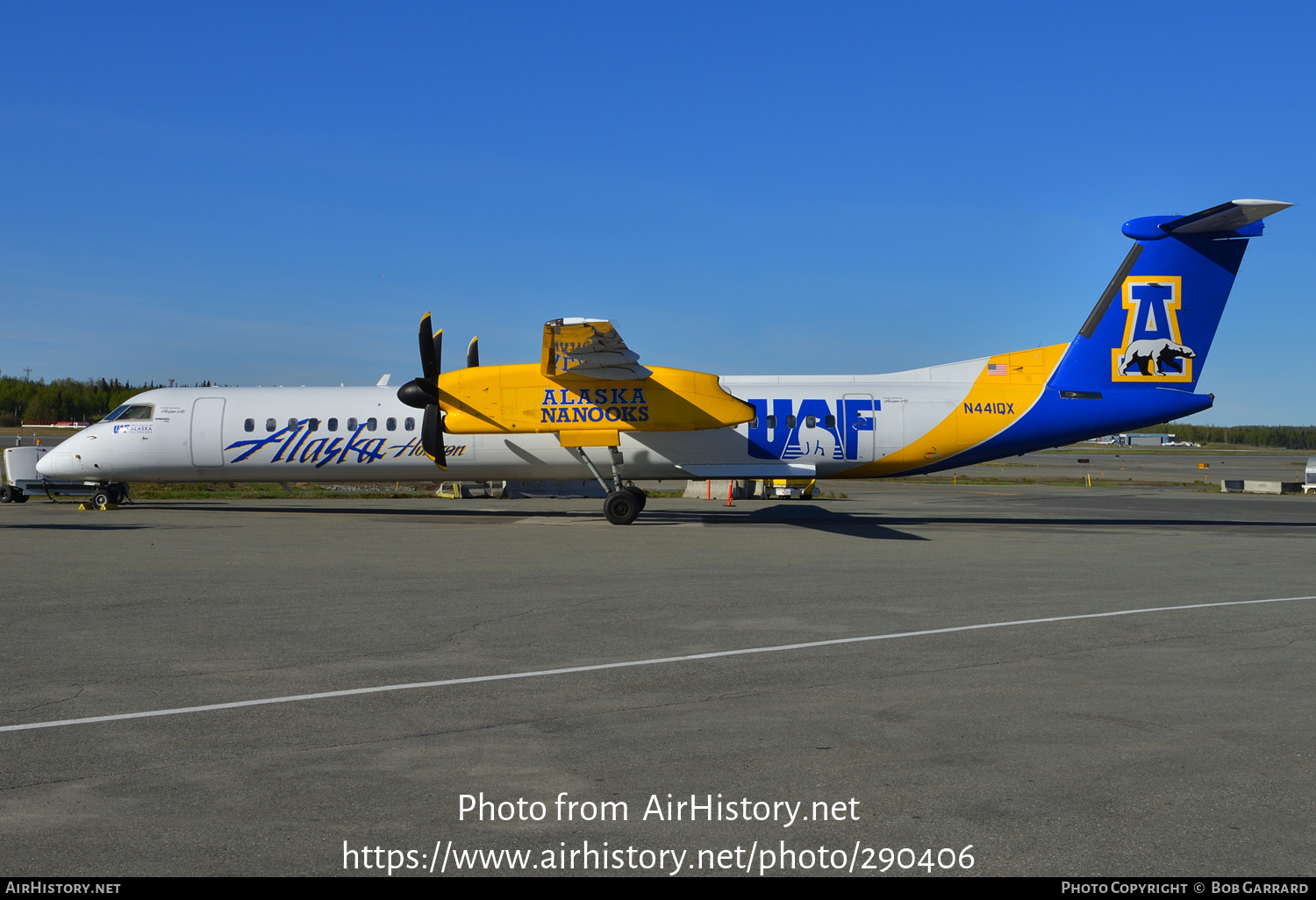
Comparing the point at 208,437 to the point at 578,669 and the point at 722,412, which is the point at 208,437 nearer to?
the point at 722,412

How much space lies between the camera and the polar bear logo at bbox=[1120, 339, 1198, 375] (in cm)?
2119

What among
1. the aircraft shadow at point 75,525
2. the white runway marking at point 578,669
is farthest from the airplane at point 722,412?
the white runway marking at point 578,669

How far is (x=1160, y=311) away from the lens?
2112 cm

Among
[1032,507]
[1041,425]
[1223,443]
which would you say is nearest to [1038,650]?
[1041,425]

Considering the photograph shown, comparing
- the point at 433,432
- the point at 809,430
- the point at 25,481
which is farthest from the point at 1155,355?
the point at 25,481

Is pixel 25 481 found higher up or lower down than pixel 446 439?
lower down

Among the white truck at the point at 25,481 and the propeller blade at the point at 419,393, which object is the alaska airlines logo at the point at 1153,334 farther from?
the white truck at the point at 25,481

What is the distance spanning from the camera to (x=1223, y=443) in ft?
530

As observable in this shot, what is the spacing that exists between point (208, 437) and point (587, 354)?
9923mm

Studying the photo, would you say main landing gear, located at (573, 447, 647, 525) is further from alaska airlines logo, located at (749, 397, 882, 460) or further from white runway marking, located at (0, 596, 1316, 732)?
white runway marking, located at (0, 596, 1316, 732)

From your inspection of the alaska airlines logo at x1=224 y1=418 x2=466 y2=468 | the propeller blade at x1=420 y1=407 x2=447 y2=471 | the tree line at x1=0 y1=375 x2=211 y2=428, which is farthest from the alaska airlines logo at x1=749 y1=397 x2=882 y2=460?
the tree line at x1=0 y1=375 x2=211 y2=428

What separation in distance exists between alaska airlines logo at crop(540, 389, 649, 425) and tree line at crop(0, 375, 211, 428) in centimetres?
10370

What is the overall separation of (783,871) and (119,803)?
3.11 metres
